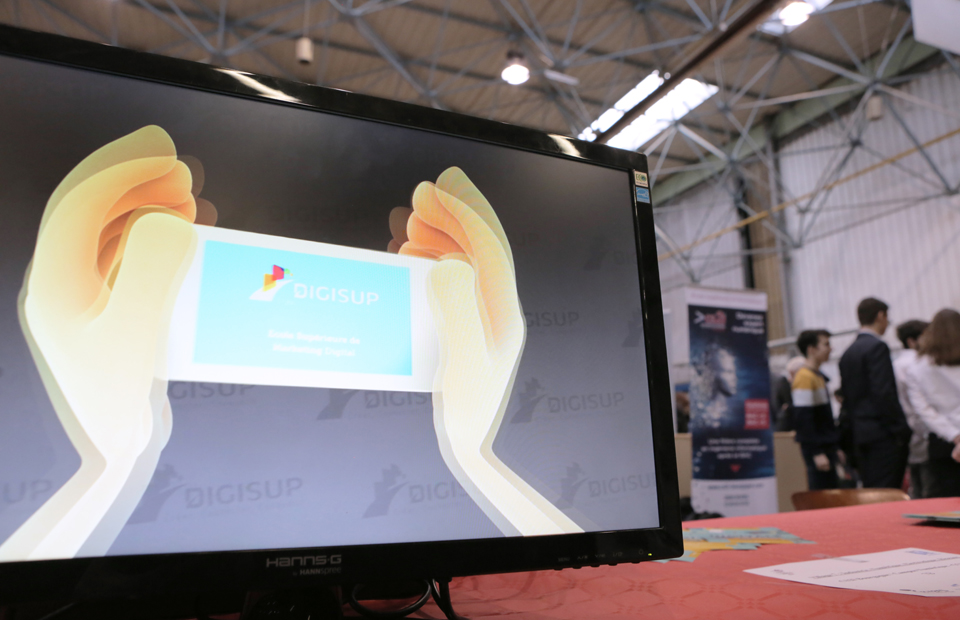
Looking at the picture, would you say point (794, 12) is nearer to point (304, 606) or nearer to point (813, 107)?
point (813, 107)

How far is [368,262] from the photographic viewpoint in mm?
615

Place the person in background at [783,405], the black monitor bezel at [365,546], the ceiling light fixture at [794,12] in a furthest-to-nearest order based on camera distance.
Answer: the person in background at [783,405], the ceiling light fixture at [794,12], the black monitor bezel at [365,546]

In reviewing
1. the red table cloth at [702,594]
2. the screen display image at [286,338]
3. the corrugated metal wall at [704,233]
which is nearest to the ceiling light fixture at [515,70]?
the corrugated metal wall at [704,233]

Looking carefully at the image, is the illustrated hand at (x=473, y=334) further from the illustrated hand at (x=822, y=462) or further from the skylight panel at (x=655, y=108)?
the skylight panel at (x=655, y=108)

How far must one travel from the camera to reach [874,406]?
3412 millimetres

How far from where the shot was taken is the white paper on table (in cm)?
74

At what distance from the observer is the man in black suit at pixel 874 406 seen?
3355 mm

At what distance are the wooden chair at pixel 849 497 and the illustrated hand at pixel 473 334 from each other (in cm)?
200

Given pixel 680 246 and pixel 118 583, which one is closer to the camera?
pixel 118 583

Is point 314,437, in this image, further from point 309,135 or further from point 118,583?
point 309,135

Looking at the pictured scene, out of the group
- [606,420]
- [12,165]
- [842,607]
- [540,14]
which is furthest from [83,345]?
[540,14]

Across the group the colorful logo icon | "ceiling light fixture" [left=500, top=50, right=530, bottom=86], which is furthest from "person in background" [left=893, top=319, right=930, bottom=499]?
"ceiling light fixture" [left=500, top=50, right=530, bottom=86]

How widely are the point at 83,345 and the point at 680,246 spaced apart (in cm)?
1110

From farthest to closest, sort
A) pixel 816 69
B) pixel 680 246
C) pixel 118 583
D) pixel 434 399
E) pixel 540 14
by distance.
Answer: pixel 680 246 < pixel 816 69 < pixel 540 14 < pixel 434 399 < pixel 118 583
